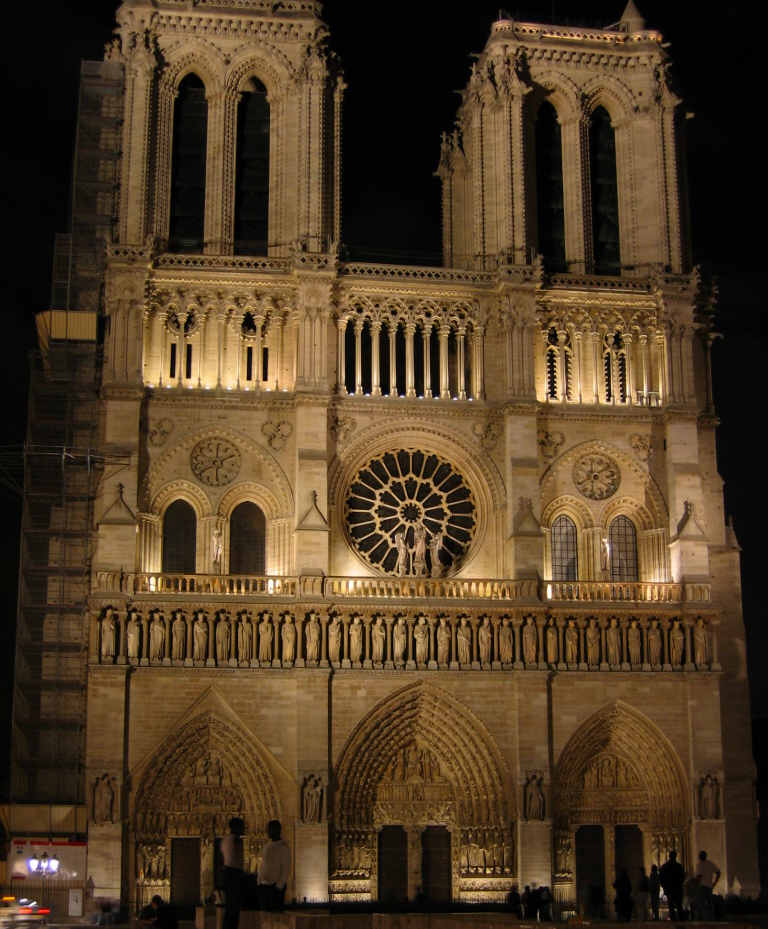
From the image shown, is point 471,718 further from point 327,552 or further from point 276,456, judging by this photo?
point 276,456

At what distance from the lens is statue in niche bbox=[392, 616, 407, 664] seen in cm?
3519

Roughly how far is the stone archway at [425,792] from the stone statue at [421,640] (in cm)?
68

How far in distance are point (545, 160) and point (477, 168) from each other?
8.00 feet

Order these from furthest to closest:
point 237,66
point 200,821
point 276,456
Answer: point 237,66
point 276,456
point 200,821

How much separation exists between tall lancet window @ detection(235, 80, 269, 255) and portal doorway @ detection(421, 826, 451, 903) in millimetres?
14763

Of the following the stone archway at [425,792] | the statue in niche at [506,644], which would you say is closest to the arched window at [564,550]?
the statue in niche at [506,644]

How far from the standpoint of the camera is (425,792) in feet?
116

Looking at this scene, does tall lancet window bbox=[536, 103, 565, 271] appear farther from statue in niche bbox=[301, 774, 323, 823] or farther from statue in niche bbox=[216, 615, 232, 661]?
statue in niche bbox=[301, 774, 323, 823]

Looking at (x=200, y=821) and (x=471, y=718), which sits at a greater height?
(x=471, y=718)

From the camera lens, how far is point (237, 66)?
39.3 m

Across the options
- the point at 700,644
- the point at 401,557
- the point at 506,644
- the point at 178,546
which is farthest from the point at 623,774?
the point at 178,546

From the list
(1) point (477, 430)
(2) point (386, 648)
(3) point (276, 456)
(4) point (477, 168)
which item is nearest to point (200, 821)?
(2) point (386, 648)

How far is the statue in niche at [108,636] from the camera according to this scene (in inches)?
1339

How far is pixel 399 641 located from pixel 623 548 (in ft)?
21.6
